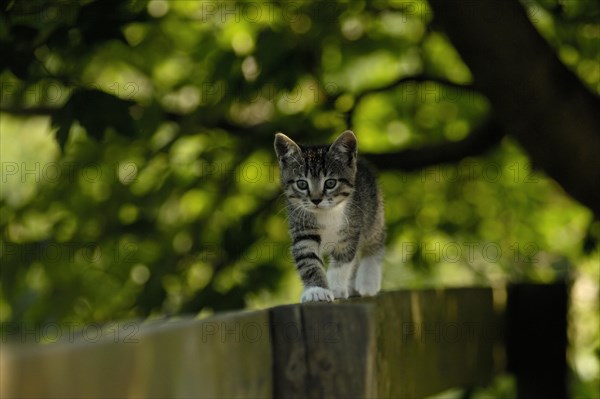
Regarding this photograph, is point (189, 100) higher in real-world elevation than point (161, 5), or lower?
lower

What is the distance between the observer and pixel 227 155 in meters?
6.09

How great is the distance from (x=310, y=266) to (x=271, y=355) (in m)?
1.61

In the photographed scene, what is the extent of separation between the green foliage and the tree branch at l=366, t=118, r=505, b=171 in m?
0.41

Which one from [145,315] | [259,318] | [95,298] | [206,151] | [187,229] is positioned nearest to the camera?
[259,318]

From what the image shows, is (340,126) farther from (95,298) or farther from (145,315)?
(95,298)

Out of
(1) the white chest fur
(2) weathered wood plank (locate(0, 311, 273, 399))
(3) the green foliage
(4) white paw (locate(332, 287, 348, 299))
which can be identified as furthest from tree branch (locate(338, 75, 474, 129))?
(2) weathered wood plank (locate(0, 311, 273, 399))

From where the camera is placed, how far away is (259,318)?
247 cm

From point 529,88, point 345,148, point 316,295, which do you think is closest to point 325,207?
point 345,148

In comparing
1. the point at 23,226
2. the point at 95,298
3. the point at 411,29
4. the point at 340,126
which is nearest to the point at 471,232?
the point at 411,29

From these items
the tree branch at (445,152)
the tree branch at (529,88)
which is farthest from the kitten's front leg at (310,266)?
the tree branch at (445,152)

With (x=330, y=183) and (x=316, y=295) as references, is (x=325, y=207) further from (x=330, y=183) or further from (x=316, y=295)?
(x=316, y=295)

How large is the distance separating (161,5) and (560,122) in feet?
9.62

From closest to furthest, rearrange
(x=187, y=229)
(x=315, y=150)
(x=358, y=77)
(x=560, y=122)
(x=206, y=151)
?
1. (x=315, y=150)
2. (x=560, y=122)
3. (x=206, y=151)
4. (x=187, y=229)
5. (x=358, y=77)

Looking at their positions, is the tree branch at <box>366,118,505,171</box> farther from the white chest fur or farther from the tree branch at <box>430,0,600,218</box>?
the white chest fur
